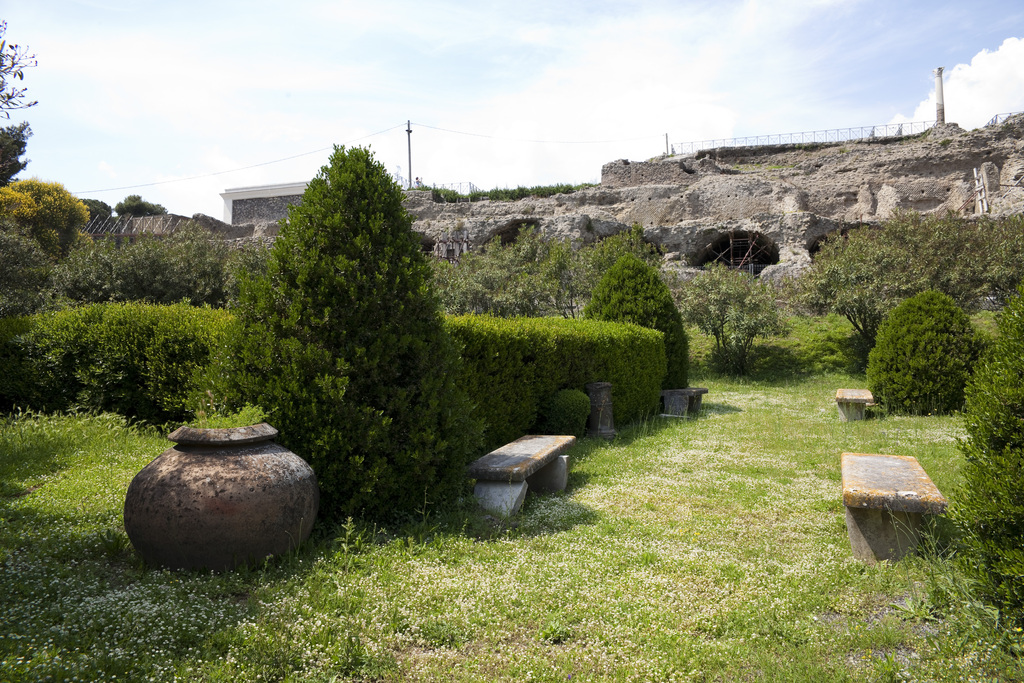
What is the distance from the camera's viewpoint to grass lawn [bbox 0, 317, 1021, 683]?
2465mm

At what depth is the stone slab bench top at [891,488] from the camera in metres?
3.55

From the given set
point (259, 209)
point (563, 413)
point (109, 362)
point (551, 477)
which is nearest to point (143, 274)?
point (109, 362)

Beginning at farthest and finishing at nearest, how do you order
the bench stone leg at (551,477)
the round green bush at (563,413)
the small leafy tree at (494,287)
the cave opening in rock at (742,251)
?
the cave opening in rock at (742,251)
the small leafy tree at (494,287)
the round green bush at (563,413)
the bench stone leg at (551,477)

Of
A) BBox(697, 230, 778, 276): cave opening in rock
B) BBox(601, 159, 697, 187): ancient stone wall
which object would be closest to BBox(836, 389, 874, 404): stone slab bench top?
BBox(697, 230, 778, 276): cave opening in rock

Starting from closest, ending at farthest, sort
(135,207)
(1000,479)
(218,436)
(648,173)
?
(1000,479) → (218,436) → (648,173) → (135,207)

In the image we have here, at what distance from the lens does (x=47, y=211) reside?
3131cm

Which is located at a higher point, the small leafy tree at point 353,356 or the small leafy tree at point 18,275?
the small leafy tree at point 18,275

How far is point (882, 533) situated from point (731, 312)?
13.2 meters

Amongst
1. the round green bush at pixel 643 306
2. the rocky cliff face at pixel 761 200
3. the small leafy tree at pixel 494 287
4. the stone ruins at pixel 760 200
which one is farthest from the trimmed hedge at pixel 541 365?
the rocky cliff face at pixel 761 200

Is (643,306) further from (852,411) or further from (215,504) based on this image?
(215,504)

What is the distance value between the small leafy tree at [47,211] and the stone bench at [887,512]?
35.8 metres

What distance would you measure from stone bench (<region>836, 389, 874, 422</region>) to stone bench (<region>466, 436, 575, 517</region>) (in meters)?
6.03

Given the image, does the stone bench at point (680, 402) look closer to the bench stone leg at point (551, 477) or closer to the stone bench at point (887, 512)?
the bench stone leg at point (551, 477)

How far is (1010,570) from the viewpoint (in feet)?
8.17
